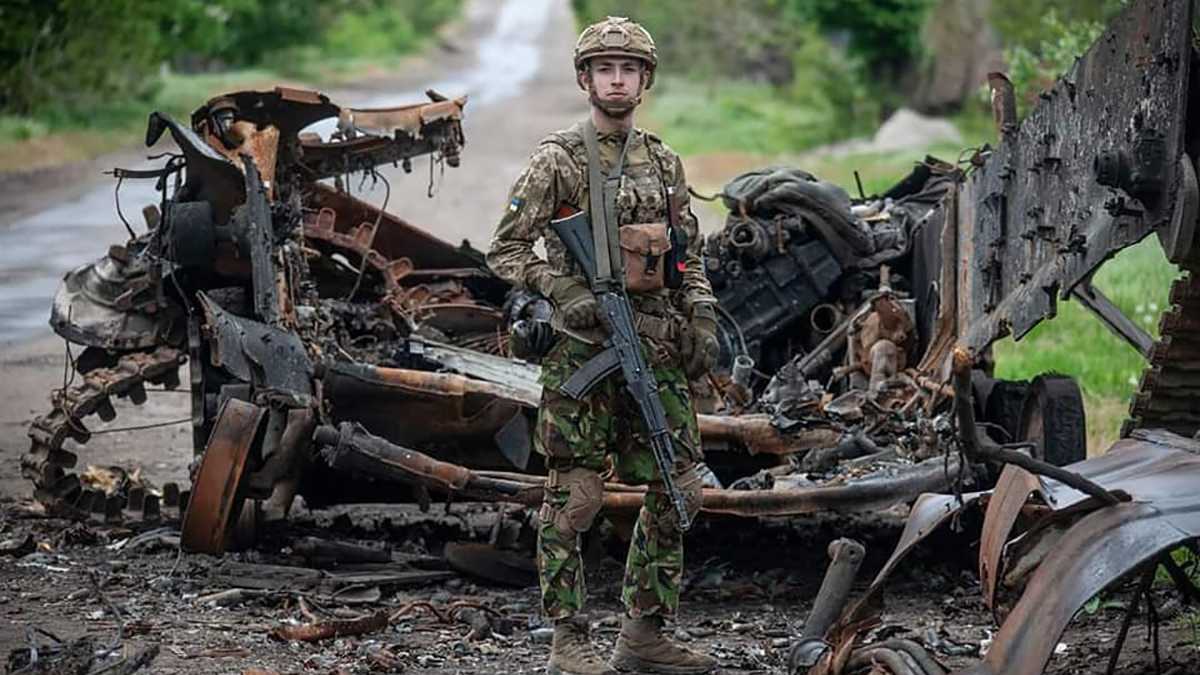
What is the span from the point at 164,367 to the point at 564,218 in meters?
3.39

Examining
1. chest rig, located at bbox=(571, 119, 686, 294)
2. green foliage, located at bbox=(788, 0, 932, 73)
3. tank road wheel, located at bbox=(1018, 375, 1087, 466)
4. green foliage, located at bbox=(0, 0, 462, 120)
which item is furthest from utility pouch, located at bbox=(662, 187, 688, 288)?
green foliage, located at bbox=(788, 0, 932, 73)

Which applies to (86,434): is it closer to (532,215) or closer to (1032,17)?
(532,215)

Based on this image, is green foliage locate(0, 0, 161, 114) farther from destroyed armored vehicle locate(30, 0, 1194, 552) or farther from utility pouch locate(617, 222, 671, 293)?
utility pouch locate(617, 222, 671, 293)

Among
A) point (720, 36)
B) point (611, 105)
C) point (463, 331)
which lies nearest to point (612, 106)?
point (611, 105)

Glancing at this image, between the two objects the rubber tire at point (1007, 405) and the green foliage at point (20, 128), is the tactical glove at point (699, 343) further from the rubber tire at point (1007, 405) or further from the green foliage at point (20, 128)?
the green foliage at point (20, 128)

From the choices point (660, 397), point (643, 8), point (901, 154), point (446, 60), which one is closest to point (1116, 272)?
point (660, 397)

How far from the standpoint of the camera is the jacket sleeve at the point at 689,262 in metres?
6.92

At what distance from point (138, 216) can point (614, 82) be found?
644 inches

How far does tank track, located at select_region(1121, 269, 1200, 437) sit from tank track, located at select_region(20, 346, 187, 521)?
14.2 ft

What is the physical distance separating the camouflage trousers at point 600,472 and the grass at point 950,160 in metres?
5.05

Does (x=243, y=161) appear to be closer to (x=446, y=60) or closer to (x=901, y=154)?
(x=901, y=154)

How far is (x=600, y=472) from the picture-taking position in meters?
6.95

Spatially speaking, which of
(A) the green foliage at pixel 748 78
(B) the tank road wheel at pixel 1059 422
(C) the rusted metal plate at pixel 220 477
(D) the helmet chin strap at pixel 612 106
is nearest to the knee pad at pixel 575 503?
(D) the helmet chin strap at pixel 612 106

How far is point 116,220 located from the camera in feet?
74.5
